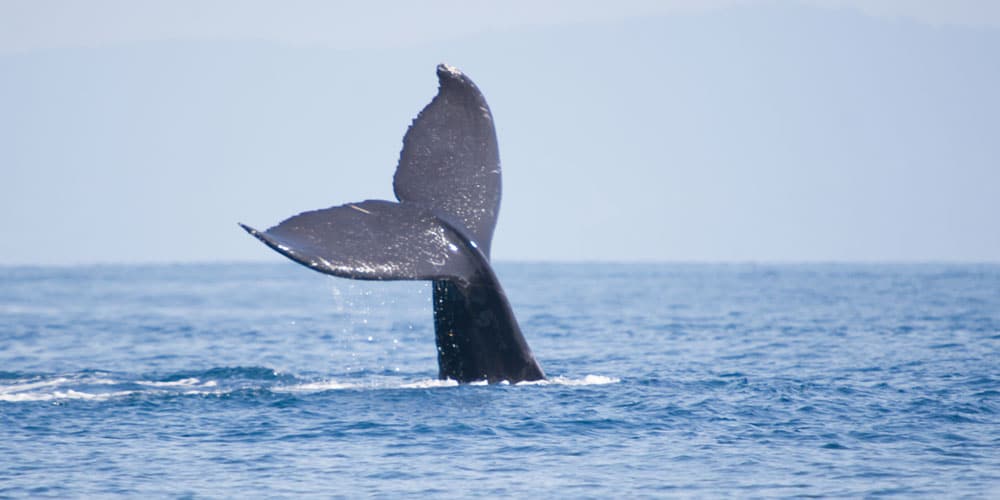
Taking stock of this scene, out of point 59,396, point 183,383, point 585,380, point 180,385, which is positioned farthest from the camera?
point 183,383

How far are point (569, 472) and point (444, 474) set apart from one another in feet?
3.46

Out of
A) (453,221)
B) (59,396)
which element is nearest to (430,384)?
(453,221)

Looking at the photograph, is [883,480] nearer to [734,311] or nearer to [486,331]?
[486,331]

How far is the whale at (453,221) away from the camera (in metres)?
11.9

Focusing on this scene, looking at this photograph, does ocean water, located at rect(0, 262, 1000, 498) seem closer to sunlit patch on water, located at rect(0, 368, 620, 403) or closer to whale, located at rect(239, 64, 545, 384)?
sunlit patch on water, located at rect(0, 368, 620, 403)

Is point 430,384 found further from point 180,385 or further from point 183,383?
point 183,383

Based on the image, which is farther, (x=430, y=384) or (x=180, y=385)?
(x=180, y=385)

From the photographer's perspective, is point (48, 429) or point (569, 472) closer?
point (569, 472)

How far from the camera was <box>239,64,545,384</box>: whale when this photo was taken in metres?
11.9

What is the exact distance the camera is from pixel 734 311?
39.7 metres

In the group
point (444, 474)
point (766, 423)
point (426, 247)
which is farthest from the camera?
point (766, 423)

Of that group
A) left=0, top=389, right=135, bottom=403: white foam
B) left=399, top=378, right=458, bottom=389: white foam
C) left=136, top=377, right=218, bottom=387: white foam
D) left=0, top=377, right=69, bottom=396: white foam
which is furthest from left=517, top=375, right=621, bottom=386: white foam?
left=0, top=377, right=69, bottom=396: white foam

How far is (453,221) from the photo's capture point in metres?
12.6

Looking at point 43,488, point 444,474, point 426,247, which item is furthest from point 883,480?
point 43,488
